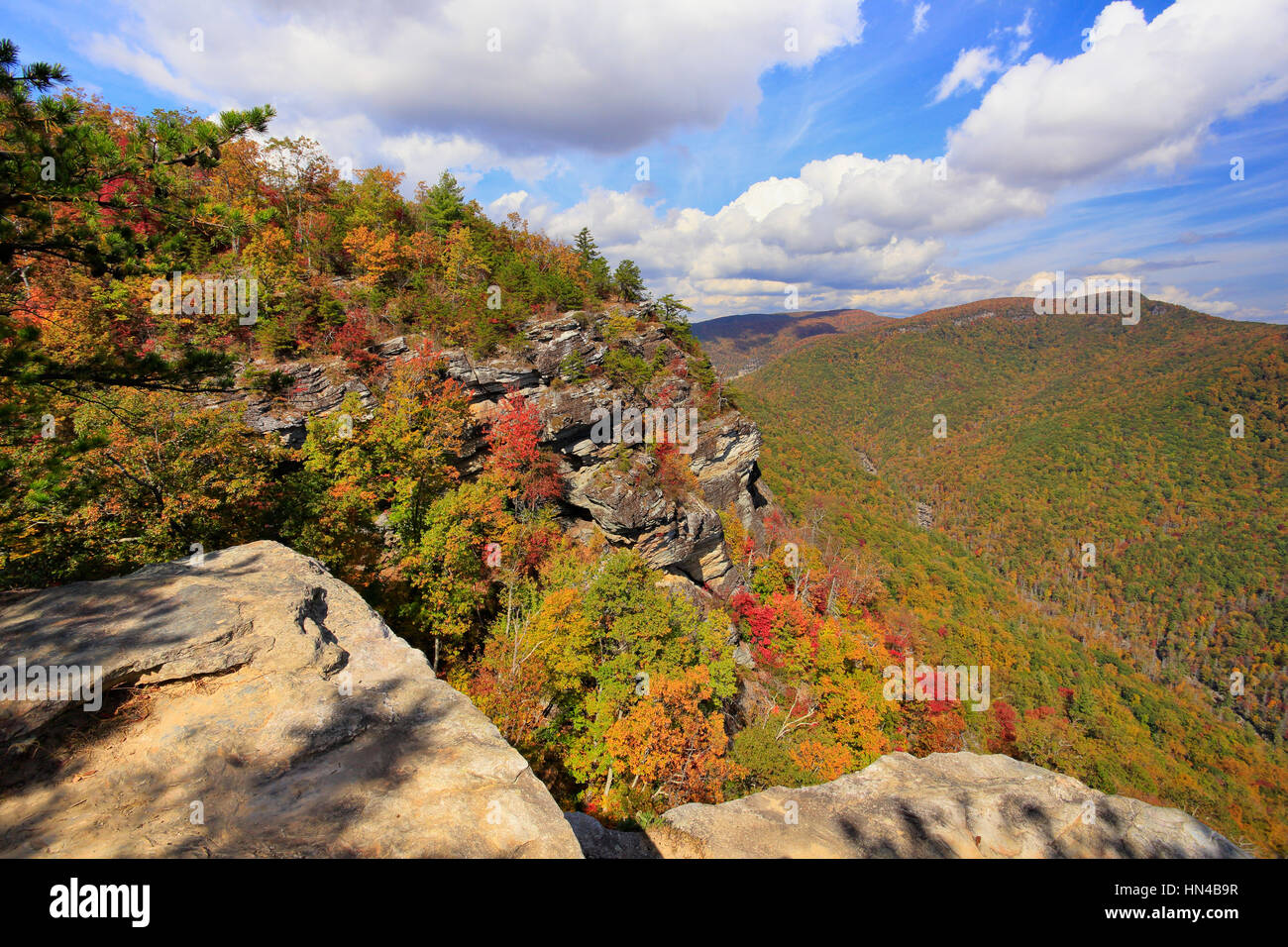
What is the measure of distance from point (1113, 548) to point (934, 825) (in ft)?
601

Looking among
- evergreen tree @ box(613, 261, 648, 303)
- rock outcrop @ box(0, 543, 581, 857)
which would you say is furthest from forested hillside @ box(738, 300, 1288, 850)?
rock outcrop @ box(0, 543, 581, 857)

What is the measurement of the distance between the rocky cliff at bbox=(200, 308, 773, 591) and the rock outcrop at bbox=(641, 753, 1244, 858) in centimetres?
1998

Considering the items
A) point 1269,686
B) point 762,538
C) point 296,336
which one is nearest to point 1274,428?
point 1269,686

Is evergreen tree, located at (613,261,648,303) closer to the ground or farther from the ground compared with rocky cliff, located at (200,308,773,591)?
farther from the ground

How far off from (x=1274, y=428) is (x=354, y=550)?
238 m

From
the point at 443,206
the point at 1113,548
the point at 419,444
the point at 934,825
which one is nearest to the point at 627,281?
the point at 443,206

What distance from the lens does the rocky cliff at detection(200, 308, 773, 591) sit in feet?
70.6

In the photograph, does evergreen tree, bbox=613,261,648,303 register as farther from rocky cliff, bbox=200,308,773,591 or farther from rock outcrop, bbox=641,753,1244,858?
rock outcrop, bbox=641,753,1244,858

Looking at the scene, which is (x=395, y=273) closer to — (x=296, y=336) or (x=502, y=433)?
(x=296, y=336)

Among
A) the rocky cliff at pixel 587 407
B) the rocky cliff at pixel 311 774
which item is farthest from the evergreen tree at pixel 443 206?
the rocky cliff at pixel 311 774

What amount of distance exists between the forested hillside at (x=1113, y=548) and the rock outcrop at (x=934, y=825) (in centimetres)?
3830

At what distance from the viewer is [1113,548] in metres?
135

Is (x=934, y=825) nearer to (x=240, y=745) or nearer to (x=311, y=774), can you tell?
(x=311, y=774)
